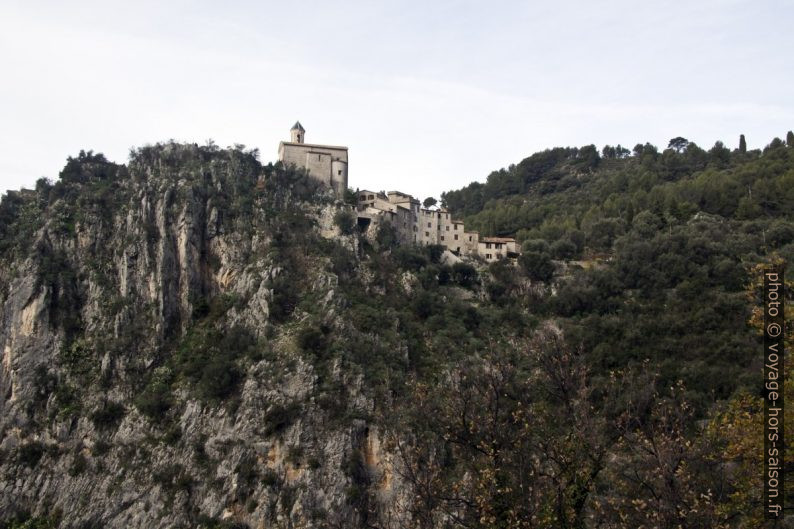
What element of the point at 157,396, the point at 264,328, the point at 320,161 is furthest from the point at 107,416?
the point at 320,161

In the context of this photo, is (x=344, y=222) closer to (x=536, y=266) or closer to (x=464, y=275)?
(x=464, y=275)

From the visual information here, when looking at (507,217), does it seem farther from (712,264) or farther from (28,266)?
(28,266)

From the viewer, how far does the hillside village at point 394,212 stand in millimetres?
73875

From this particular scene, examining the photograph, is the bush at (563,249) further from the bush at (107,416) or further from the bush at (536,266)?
the bush at (107,416)

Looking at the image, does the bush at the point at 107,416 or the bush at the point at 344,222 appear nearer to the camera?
the bush at the point at 107,416

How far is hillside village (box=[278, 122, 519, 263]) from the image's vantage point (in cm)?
7388

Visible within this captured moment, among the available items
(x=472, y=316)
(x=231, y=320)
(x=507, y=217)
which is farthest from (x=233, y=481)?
(x=507, y=217)

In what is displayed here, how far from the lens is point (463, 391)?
68.9 feet

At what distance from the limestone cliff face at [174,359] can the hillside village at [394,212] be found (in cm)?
388

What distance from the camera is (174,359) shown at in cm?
6006

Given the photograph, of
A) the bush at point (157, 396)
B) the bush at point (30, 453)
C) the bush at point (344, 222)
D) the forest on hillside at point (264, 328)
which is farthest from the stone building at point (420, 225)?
the bush at point (30, 453)

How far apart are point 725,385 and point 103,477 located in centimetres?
4262

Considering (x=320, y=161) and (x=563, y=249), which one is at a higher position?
(x=320, y=161)

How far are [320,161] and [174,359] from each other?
24.2 metres
